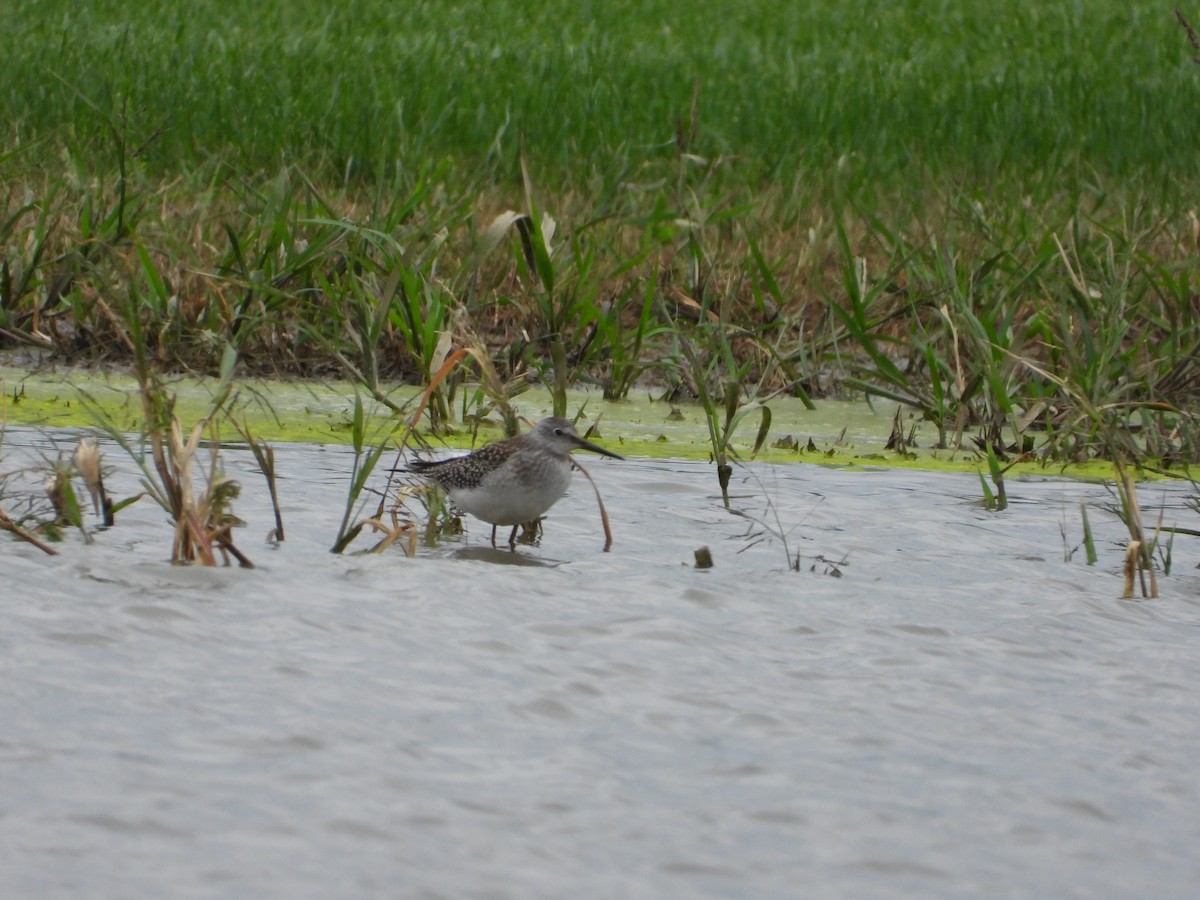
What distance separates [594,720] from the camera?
3.70 metres

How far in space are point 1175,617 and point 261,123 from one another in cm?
787

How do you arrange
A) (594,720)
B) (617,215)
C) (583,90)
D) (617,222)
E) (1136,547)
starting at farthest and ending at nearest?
(583,90), (617,222), (617,215), (1136,547), (594,720)

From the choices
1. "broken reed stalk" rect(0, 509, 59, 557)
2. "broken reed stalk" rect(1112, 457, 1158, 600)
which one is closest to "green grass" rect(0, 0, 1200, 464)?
"broken reed stalk" rect(1112, 457, 1158, 600)

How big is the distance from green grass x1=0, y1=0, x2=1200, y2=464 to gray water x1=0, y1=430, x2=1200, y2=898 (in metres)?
0.71

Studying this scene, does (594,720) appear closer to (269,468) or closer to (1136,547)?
(269,468)

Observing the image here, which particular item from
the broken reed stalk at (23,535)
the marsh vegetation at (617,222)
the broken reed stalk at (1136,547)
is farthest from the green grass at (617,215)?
the broken reed stalk at (23,535)

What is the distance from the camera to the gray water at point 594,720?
293 cm

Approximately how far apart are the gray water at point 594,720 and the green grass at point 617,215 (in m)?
0.71

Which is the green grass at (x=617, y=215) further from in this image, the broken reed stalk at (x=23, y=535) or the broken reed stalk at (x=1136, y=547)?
the broken reed stalk at (x=23, y=535)

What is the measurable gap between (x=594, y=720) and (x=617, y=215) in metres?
4.86

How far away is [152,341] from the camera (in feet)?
25.7

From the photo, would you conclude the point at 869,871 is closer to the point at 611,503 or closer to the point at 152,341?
the point at 611,503

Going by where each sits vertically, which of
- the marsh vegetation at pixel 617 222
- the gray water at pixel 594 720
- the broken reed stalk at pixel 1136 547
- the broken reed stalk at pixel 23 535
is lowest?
the gray water at pixel 594 720

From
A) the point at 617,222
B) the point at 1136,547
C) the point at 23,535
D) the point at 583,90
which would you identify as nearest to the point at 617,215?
the point at 617,222
